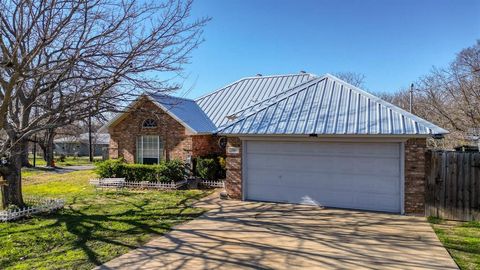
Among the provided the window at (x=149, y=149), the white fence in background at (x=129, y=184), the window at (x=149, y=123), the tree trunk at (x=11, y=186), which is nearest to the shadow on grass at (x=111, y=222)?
the tree trunk at (x=11, y=186)

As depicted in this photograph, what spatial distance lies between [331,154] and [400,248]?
4240mm

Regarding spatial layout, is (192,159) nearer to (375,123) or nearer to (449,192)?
(375,123)

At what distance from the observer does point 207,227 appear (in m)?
9.14

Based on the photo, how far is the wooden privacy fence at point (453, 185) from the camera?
970 centimetres

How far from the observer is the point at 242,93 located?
21125 mm

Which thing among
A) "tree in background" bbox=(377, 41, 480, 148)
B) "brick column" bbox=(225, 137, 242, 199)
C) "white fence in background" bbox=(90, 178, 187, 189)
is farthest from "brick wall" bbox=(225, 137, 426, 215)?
"tree in background" bbox=(377, 41, 480, 148)

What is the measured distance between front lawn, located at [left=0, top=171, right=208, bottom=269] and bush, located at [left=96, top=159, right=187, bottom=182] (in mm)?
1707

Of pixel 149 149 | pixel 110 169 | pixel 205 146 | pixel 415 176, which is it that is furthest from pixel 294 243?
pixel 149 149

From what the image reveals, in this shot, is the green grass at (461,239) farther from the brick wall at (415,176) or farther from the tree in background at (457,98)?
the tree in background at (457,98)

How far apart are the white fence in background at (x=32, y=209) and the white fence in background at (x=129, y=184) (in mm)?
4474

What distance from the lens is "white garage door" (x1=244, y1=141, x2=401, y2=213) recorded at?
10695 millimetres

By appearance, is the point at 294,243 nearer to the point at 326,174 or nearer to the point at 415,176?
the point at 326,174

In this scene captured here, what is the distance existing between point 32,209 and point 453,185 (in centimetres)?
1202

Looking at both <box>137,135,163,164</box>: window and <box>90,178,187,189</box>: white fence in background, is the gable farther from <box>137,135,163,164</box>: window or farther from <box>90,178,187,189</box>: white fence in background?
<box>90,178,187,189</box>: white fence in background
